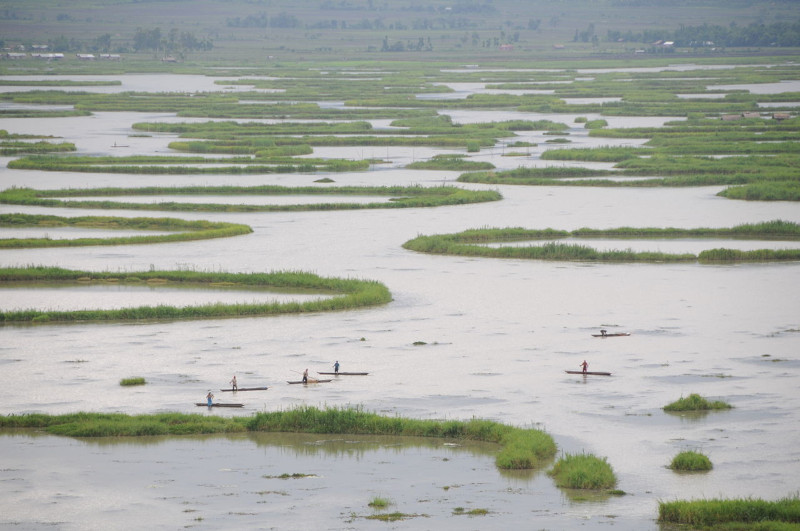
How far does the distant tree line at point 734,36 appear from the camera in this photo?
113812mm

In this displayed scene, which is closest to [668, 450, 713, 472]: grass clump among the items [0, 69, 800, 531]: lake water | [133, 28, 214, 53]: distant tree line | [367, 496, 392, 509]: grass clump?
[0, 69, 800, 531]: lake water

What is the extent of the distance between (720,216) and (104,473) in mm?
21223

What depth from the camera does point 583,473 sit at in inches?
493

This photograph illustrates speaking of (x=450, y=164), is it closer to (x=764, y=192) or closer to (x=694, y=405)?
(x=764, y=192)

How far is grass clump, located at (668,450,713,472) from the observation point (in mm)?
12906

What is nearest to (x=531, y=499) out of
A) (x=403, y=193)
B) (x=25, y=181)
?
(x=403, y=193)

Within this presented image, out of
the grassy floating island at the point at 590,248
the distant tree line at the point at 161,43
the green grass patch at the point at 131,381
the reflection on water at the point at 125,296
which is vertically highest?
the distant tree line at the point at 161,43

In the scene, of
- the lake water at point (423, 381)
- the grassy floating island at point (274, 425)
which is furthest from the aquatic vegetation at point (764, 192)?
the grassy floating island at point (274, 425)

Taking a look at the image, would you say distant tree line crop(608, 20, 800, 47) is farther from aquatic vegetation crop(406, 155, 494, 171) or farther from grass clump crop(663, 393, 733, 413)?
grass clump crop(663, 393, 733, 413)

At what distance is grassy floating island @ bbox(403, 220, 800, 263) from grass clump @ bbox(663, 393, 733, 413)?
34.7 ft

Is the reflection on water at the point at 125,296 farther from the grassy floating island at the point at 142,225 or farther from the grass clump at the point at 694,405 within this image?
the grass clump at the point at 694,405

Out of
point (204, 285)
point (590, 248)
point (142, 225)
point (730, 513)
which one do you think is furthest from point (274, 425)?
point (142, 225)

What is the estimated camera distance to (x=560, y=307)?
21.5 m

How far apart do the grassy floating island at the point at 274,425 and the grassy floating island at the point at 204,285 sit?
5.69 m
